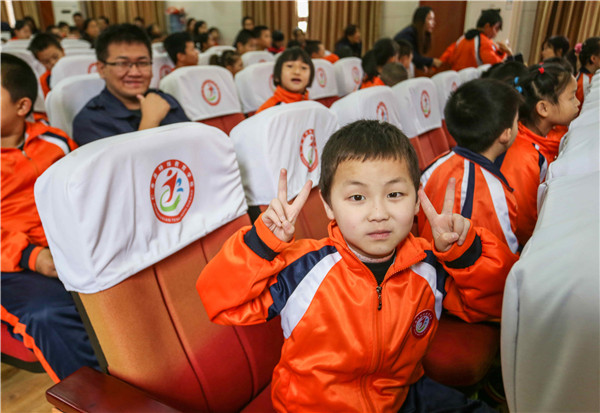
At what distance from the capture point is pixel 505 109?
4.32 feet

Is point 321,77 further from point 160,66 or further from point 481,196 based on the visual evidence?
point 481,196

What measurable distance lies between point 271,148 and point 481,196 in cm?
62

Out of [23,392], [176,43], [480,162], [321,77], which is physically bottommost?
[23,392]

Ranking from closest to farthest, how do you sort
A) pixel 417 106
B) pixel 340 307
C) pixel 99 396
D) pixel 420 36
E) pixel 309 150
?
pixel 99 396, pixel 340 307, pixel 309 150, pixel 417 106, pixel 420 36

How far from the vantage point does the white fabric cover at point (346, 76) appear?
381 centimetres

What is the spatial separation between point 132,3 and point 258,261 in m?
9.58

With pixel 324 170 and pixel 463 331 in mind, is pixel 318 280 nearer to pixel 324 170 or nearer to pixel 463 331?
pixel 324 170

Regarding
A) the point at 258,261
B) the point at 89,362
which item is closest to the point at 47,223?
A: the point at 258,261

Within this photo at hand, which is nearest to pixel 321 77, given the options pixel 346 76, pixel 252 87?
Answer: pixel 346 76

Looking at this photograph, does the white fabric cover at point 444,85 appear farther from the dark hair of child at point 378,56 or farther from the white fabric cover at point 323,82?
the white fabric cover at point 323,82

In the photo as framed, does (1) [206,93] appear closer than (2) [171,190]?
No

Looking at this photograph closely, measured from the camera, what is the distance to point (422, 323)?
0.88 m

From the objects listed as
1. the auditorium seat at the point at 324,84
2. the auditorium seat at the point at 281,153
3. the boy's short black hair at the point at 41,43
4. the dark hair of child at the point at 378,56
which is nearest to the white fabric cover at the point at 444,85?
the dark hair of child at the point at 378,56

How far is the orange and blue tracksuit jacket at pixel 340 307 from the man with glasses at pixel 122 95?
116cm
